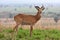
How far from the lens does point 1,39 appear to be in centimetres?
1111

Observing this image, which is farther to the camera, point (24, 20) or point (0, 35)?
point (24, 20)

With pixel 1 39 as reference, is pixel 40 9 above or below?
above

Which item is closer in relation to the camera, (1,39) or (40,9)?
(1,39)

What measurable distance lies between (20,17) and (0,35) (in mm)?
2265

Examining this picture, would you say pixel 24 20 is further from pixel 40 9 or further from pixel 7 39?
pixel 7 39

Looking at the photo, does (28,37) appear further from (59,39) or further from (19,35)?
(59,39)

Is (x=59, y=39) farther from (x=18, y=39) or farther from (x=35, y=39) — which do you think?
(x=18, y=39)

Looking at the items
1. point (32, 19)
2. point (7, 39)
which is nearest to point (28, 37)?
point (7, 39)

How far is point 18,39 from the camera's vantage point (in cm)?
1121

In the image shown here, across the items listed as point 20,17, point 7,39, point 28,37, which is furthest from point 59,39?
point 20,17

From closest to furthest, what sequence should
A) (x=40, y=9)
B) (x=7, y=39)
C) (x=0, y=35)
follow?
(x=7, y=39), (x=0, y=35), (x=40, y=9)

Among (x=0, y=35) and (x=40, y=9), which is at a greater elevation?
(x=40, y=9)

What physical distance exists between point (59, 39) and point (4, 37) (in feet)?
7.96

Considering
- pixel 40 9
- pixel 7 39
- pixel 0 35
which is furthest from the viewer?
pixel 40 9
